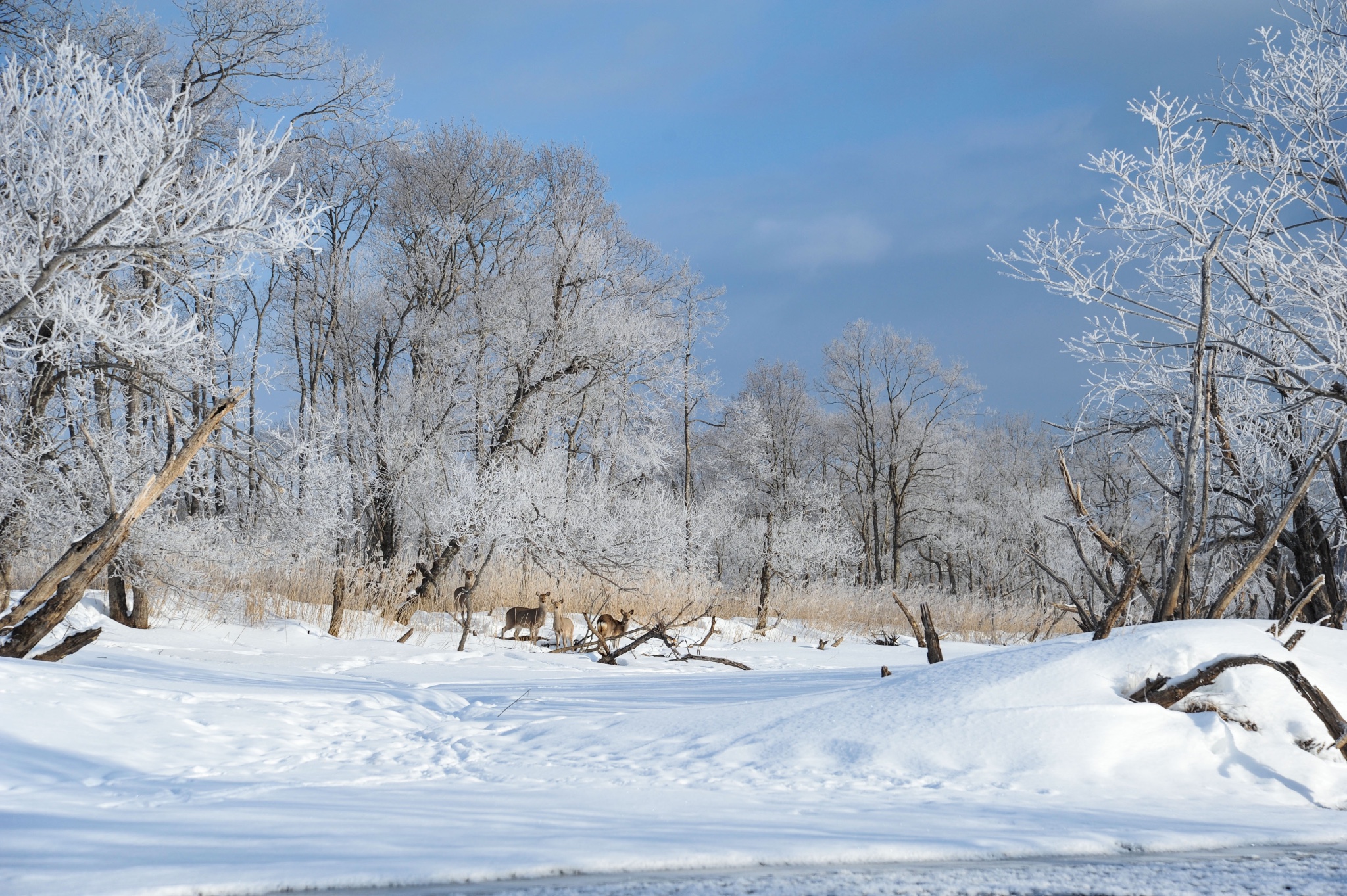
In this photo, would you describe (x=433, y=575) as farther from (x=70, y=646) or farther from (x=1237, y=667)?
(x=1237, y=667)

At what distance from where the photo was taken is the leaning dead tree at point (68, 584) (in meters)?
4.69

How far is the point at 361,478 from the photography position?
15.0 metres

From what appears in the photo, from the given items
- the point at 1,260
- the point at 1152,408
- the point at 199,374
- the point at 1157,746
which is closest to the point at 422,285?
the point at 199,374

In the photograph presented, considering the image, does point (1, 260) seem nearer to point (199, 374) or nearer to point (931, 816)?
point (199, 374)

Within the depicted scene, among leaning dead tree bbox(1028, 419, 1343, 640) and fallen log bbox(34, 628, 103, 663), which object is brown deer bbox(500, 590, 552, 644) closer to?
fallen log bbox(34, 628, 103, 663)

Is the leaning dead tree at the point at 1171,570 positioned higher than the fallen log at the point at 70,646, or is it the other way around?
the leaning dead tree at the point at 1171,570

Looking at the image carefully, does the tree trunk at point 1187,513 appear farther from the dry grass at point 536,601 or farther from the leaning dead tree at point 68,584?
the leaning dead tree at point 68,584

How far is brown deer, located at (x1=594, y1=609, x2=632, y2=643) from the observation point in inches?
337

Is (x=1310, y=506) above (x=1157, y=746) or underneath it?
above

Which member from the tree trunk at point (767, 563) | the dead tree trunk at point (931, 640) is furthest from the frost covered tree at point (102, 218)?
the tree trunk at point (767, 563)

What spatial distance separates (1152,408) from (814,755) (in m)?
5.45

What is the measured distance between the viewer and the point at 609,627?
8.68m

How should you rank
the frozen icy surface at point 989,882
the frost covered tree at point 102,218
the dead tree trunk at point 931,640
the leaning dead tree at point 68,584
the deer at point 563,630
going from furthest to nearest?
the deer at point 563,630
the frost covered tree at point 102,218
the dead tree trunk at point 931,640
the leaning dead tree at point 68,584
the frozen icy surface at point 989,882

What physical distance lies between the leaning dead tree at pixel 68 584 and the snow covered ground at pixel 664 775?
765 millimetres
